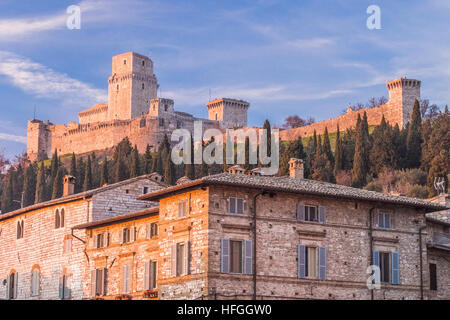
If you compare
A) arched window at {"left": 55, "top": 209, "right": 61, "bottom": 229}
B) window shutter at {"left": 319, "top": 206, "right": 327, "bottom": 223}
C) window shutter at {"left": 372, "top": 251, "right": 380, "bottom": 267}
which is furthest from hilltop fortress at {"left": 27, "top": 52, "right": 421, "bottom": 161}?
window shutter at {"left": 319, "top": 206, "right": 327, "bottom": 223}

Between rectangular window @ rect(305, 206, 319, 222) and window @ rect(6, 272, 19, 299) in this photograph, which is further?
window @ rect(6, 272, 19, 299)

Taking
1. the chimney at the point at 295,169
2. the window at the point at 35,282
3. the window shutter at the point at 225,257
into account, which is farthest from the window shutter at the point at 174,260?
the window at the point at 35,282

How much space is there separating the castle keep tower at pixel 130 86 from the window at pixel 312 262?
127 m

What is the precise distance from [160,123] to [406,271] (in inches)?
4296

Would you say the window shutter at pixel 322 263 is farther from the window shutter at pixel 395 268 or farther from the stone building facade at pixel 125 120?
the stone building facade at pixel 125 120

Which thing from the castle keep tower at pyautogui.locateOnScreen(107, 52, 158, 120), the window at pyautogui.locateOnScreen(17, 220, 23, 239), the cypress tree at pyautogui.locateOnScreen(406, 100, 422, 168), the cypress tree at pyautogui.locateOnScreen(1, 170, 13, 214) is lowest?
the window at pyautogui.locateOnScreen(17, 220, 23, 239)

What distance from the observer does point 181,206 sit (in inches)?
1640

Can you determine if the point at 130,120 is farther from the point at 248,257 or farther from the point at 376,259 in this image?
the point at 248,257

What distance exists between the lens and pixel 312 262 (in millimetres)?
41625

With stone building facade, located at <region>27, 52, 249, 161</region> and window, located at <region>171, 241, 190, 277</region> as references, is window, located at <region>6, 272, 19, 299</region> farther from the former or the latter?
stone building facade, located at <region>27, 52, 249, 161</region>

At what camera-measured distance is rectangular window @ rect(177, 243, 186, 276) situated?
133ft

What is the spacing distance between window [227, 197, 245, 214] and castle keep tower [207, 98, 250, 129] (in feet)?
388

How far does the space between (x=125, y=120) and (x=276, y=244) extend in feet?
397
